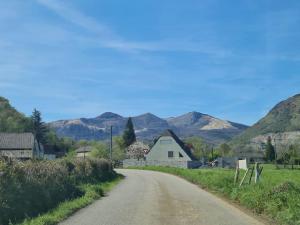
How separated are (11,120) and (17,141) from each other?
115 feet

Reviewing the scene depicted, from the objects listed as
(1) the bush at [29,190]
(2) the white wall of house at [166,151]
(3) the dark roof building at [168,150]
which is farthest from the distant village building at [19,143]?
(1) the bush at [29,190]

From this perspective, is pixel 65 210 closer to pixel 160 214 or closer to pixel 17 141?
pixel 160 214

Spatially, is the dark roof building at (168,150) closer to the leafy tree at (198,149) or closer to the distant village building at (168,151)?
the distant village building at (168,151)

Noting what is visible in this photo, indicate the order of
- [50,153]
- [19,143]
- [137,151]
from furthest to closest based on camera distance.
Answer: [137,151]
[50,153]
[19,143]

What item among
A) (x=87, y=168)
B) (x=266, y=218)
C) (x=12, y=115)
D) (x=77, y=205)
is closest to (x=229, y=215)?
(x=266, y=218)

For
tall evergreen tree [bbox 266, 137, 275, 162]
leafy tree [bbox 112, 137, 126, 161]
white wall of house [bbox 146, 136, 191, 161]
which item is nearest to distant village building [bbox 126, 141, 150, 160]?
leafy tree [bbox 112, 137, 126, 161]

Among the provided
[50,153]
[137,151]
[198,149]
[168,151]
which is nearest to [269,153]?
[198,149]

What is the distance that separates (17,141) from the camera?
302 ft

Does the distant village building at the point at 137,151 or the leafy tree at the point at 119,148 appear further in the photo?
the distant village building at the point at 137,151

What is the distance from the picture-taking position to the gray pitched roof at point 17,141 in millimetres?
90938

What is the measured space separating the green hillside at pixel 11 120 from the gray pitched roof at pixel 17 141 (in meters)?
29.9

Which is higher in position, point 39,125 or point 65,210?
point 39,125

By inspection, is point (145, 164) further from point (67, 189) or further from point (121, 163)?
point (67, 189)

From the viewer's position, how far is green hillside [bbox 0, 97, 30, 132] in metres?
122
